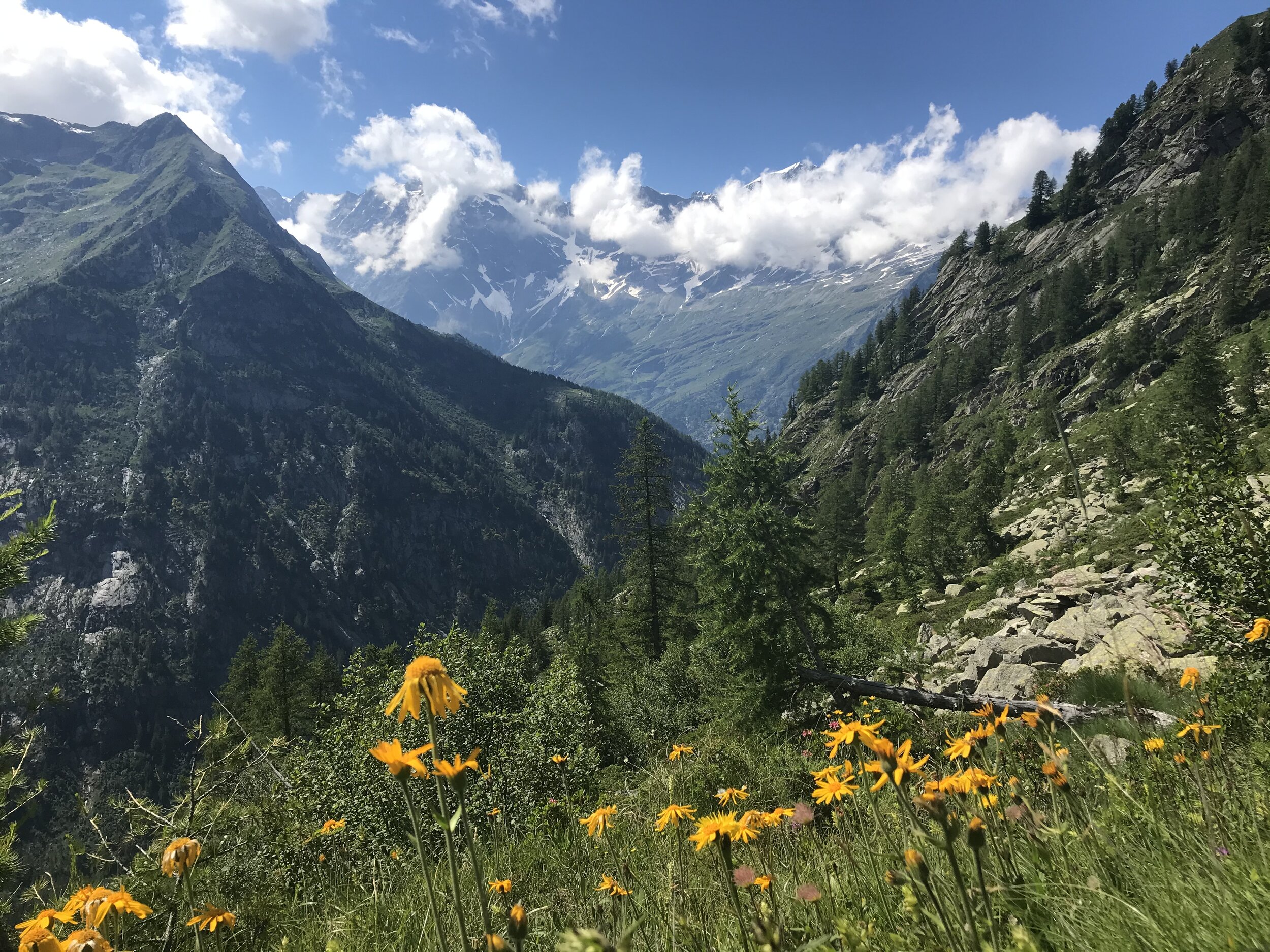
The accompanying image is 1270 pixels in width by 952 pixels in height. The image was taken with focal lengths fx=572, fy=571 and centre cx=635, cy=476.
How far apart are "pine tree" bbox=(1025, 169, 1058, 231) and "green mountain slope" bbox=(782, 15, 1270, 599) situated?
424 mm

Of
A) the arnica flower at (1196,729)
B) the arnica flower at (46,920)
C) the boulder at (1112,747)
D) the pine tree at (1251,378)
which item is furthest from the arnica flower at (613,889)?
the pine tree at (1251,378)

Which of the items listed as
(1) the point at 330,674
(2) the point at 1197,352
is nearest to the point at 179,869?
(1) the point at 330,674

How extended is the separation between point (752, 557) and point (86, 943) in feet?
41.4

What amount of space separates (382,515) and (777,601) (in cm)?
18669

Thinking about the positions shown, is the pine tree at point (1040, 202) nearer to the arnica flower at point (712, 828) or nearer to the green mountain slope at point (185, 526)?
the arnica flower at point (712, 828)

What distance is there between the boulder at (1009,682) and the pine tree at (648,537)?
1358 centimetres

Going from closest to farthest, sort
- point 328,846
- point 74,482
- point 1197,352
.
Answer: point 328,846
point 1197,352
point 74,482

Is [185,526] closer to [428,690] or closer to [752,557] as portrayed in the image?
[752,557]

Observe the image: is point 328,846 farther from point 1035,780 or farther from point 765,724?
point 765,724

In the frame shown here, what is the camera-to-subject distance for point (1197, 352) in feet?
111

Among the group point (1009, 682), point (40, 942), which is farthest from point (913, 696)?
point (40, 942)

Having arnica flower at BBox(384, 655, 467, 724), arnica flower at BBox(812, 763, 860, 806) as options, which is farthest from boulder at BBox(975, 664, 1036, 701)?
arnica flower at BBox(384, 655, 467, 724)

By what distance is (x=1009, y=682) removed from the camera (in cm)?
1152

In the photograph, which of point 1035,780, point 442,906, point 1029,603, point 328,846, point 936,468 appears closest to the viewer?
point 442,906
